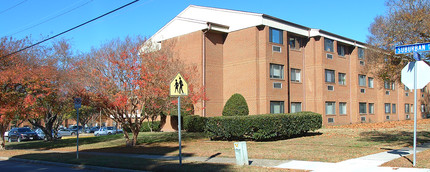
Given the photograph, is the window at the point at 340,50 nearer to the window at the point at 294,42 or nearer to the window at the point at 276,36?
the window at the point at 294,42

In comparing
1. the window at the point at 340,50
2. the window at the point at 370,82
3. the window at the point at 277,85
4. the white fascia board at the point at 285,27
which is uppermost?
the white fascia board at the point at 285,27

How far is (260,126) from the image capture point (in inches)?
734

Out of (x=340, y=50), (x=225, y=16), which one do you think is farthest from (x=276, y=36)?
(x=340, y=50)

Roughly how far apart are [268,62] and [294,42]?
4672 millimetres

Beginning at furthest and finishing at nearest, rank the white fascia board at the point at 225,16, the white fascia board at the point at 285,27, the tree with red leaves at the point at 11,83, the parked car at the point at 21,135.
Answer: the parked car at the point at 21,135
the white fascia board at the point at 225,16
the white fascia board at the point at 285,27
the tree with red leaves at the point at 11,83

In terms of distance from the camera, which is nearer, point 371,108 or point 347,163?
point 347,163

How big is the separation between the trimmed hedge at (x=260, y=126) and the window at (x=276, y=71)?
23.5 feet

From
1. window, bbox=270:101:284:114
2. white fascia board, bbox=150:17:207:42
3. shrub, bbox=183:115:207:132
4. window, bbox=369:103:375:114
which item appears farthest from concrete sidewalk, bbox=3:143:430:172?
window, bbox=369:103:375:114

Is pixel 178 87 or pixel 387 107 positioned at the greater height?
pixel 178 87

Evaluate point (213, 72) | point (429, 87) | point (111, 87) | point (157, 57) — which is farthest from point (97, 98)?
point (429, 87)

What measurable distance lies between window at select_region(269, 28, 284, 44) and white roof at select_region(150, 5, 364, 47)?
0.32 m

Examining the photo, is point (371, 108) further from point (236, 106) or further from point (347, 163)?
point (347, 163)

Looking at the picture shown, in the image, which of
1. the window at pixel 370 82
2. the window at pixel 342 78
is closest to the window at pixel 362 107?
the window at pixel 370 82

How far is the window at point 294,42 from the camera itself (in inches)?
1193
